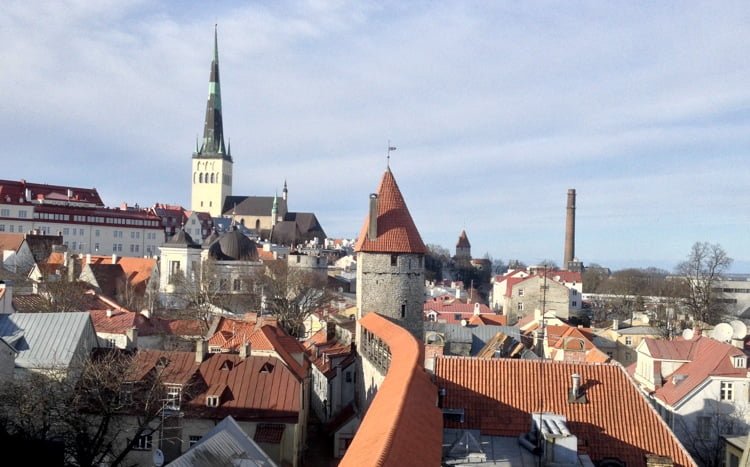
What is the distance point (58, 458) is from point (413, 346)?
905 centimetres

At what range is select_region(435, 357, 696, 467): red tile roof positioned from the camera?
16.6 meters

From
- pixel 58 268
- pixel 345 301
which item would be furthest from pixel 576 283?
pixel 58 268

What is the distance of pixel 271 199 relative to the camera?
144 metres

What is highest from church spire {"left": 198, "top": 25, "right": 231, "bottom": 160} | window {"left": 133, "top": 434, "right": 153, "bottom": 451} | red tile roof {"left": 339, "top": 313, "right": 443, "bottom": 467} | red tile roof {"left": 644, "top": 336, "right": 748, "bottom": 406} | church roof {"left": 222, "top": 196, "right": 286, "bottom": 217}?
church spire {"left": 198, "top": 25, "right": 231, "bottom": 160}

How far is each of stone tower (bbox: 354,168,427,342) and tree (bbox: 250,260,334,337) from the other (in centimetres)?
1713

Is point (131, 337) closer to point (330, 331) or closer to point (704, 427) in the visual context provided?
point (330, 331)

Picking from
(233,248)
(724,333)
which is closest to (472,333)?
(724,333)

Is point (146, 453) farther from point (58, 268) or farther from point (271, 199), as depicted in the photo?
point (271, 199)

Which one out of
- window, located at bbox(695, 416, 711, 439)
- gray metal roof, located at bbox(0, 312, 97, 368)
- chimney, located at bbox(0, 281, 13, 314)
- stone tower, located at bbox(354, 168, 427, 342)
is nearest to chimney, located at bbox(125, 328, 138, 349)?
chimney, located at bbox(0, 281, 13, 314)

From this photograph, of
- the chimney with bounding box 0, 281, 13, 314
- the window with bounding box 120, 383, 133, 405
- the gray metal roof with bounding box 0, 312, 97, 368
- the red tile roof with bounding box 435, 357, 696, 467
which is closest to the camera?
the red tile roof with bounding box 435, 357, 696, 467

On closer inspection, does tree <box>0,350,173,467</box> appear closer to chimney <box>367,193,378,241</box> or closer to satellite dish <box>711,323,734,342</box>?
chimney <box>367,193,378,241</box>

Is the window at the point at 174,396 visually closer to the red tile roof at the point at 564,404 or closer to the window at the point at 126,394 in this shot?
the window at the point at 126,394

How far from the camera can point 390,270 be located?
101ft

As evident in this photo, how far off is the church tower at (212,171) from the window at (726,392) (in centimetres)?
12625
